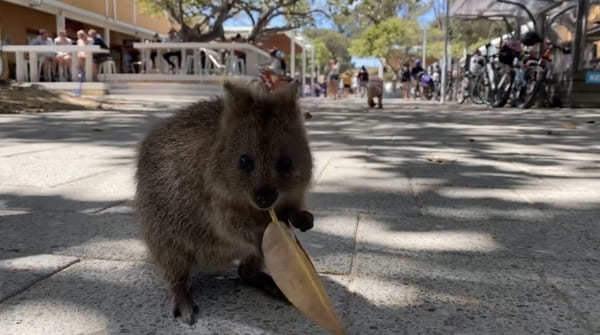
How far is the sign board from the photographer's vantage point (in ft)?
37.9

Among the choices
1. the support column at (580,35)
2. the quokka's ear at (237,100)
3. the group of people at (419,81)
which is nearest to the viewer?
the quokka's ear at (237,100)

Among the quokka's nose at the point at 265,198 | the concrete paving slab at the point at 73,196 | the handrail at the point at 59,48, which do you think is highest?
the handrail at the point at 59,48

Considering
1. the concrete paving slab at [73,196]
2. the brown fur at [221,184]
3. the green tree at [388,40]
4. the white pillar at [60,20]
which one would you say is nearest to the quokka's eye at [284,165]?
the brown fur at [221,184]

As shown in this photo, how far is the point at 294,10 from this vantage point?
2377 cm

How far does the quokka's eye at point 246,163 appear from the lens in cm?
167

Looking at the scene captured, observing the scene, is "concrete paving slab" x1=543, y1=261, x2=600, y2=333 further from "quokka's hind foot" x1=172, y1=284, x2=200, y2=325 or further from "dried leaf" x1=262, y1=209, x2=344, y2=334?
"quokka's hind foot" x1=172, y1=284, x2=200, y2=325

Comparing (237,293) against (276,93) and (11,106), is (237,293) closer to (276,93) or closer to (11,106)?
(276,93)

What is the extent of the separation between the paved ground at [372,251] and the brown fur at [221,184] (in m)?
0.16

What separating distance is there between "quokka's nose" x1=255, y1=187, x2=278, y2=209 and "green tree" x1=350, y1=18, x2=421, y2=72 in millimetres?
46220

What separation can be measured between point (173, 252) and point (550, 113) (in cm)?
1067

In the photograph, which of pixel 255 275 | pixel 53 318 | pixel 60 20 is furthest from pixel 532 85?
pixel 60 20

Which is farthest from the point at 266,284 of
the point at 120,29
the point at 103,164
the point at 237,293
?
the point at 120,29

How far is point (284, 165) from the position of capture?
1692mm

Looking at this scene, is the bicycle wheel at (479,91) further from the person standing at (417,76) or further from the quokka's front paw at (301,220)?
the quokka's front paw at (301,220)
